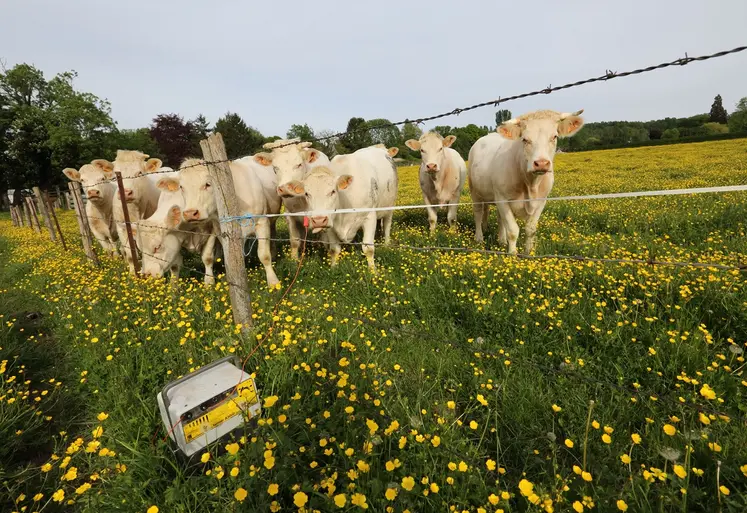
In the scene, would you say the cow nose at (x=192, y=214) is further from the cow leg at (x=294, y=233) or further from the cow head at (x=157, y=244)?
the cow leg at (x=294, y=233)

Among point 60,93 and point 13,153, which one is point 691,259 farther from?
point 60,93

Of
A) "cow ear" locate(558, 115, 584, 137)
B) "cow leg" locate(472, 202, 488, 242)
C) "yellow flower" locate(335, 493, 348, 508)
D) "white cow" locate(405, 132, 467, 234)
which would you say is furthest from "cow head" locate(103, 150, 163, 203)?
"yellow flower" locate(335, 493, 348, 508)

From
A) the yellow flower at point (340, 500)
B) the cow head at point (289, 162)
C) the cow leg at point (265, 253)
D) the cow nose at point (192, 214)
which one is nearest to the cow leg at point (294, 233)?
the cow leg at point (265, 253)

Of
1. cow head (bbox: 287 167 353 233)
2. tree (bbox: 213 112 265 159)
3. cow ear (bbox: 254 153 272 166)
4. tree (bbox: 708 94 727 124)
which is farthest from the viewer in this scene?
tree (bbox: 708 94 727 124)

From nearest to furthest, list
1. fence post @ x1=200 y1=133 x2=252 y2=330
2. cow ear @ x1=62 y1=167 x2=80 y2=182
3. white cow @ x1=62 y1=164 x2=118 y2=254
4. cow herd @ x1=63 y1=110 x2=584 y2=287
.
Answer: fence post @ x1=200 y1=133 x2=252 y2=330 < cow herd @ x1=63 y1=110 x2=584 y2=287 < white cow @ x1=62 y1=164 x2=118 y2=254 < cow ear @ x1=62 y1=167 x2=80 y2=182

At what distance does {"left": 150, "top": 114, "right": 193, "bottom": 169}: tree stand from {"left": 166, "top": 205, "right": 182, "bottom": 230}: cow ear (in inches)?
2080

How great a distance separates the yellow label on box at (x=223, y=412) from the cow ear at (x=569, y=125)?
195 inches

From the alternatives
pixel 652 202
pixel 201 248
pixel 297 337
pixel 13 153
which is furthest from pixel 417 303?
pixel 13 153

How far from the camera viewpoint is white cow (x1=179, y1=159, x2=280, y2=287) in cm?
535

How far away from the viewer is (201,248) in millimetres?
6594

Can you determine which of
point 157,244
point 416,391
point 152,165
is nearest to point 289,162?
point 157,244

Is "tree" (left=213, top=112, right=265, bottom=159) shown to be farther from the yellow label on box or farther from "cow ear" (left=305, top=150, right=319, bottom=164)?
the yellow label on box

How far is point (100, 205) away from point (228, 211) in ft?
24.4

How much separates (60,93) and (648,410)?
166 feet
